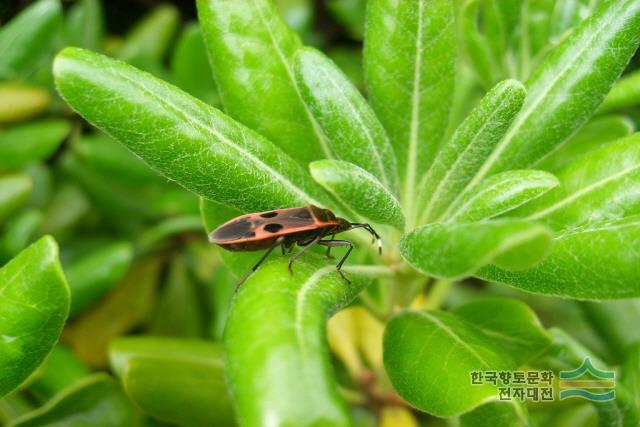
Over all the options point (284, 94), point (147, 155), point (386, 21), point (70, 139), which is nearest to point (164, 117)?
point (147, 155)

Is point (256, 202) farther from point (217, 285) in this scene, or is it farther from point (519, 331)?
point (217, 285)

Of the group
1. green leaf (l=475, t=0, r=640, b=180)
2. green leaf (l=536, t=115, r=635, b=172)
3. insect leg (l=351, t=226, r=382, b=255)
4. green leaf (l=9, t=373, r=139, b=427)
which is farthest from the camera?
green leaf (l=536, t=115, r=635, b=172)

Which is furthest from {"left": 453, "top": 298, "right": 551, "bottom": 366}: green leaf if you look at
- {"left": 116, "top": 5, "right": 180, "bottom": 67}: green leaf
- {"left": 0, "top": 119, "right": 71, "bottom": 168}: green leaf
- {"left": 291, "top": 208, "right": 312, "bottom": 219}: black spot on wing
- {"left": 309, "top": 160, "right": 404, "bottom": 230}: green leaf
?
{"left": 116, "top": 5, "right": 180, "bottom": 67}: green leaf

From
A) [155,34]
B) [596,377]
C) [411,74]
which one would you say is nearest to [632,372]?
[596,377]

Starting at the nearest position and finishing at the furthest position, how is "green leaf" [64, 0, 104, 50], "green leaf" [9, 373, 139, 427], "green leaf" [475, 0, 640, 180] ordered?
"green leaf" [475, 0, 640, 180] → "green leaf" [9, 373, 139, 427] → "green leaf" [64, 0, 104, 50]

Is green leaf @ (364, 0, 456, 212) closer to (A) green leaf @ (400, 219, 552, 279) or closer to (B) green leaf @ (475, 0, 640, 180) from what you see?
(B) green leaf @ (475, 0, 640, 180)
